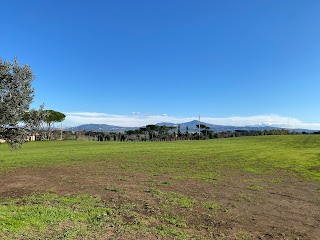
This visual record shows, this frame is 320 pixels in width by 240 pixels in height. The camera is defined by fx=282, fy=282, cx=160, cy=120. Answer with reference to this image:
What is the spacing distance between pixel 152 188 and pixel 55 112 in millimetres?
63896

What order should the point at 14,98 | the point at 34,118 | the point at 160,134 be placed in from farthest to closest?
the point at 160,134
the point at 34,118
the point at 14,98

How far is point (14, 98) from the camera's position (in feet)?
32.0

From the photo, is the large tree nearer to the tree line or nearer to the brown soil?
the brown soil

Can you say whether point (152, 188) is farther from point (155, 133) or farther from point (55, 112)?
point (155, 133)

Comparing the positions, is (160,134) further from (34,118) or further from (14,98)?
(14,98)

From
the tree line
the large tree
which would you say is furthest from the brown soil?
the tree line

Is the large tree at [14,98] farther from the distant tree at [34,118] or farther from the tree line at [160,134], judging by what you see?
the tree line at [160,134]

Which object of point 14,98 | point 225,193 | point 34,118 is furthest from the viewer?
point 225,193

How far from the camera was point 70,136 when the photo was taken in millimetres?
68562

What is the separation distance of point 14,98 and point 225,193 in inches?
359

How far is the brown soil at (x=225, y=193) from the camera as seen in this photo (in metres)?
8.25

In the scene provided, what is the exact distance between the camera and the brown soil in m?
8.25

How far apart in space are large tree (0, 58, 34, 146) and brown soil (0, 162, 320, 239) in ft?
8.33

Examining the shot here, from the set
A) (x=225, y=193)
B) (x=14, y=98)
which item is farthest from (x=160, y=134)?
(x=14, y=98)
